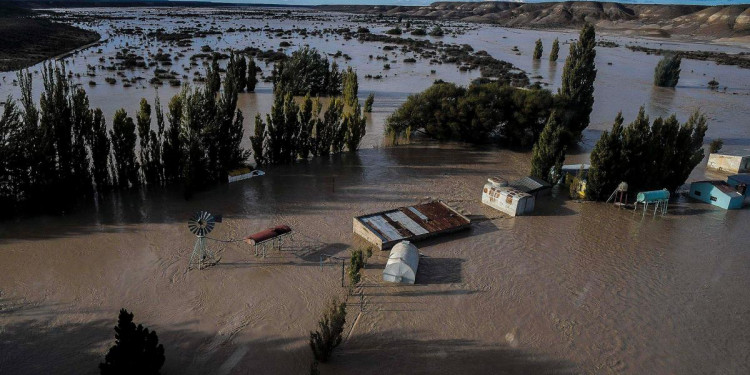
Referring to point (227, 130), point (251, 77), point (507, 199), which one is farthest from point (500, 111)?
point (251, 77)

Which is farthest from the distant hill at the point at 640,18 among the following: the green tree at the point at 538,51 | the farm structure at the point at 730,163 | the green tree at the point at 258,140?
the green tree at the point at 258,140

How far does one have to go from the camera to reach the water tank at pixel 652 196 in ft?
70.6

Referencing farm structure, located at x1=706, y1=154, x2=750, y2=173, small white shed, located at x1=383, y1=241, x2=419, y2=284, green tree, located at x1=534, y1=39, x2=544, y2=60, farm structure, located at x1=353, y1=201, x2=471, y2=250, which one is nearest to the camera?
small white shed, located at x1=383, y1=241, x2=419, y2=284

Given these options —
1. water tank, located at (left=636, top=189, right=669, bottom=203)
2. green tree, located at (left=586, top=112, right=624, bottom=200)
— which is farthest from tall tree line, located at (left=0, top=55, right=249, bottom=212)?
water tank, located at (left=636, top=189, right=669, bottom=203)

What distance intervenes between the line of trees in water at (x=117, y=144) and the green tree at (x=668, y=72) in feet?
144

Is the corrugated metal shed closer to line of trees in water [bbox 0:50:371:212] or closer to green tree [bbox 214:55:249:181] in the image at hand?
line of trees in water [bbox 0:50:371:212]

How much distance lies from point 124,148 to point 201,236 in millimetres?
7848

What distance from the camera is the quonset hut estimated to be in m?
20.9

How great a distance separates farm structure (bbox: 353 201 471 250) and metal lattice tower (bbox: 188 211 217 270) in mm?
5102

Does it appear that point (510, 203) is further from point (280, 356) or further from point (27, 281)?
point (27, 281)

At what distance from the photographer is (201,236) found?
50.6 feet

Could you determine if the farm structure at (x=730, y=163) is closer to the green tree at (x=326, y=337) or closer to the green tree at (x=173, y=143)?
the green tree at (x=326, y=337)

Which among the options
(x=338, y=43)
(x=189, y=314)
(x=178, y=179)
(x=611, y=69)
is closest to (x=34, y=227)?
(x=178, y=179)

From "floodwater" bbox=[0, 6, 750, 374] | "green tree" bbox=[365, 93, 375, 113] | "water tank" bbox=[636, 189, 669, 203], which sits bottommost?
"floodwater" bbox=[0, 6, 750, 374]
